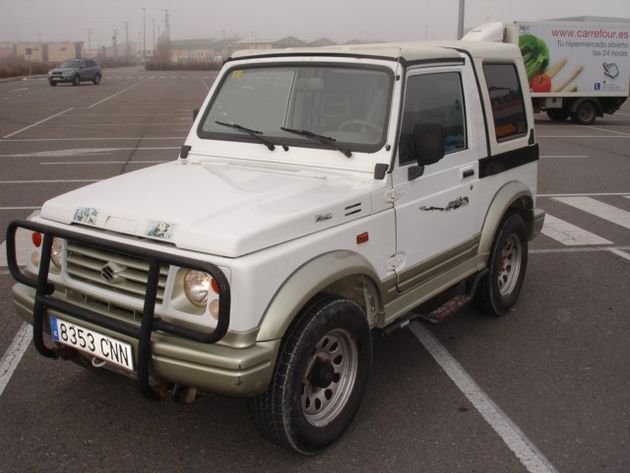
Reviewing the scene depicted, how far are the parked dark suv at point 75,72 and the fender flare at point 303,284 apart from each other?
42.6m

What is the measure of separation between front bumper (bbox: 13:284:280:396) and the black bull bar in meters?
0.07

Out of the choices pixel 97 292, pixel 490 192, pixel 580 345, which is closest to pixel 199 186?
pixel 97 292

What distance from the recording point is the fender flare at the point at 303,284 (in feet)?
9.80

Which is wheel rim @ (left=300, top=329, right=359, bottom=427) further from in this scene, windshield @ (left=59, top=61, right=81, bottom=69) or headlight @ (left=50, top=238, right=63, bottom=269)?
windshield @ (left=59, top=61, right=81, bottom=69)

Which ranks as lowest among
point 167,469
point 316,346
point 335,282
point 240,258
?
point 167,469

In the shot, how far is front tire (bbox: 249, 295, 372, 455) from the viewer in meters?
3.13

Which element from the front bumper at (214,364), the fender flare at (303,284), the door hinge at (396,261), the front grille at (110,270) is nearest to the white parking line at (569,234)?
the door hinge at (396,261)

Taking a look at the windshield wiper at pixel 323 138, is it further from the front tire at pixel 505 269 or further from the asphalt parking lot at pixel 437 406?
the front tire at pixel 505 269

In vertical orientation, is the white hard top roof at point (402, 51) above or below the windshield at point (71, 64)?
below

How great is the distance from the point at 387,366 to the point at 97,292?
2018mm

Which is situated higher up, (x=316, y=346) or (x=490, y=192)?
(x=490, y=192)

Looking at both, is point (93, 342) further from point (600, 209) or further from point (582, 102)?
point (582, 102)

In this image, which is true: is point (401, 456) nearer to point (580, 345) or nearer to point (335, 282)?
point (335, 282)

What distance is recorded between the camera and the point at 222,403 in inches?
156
